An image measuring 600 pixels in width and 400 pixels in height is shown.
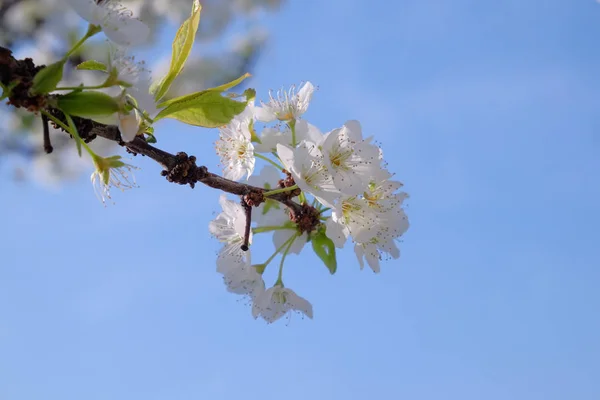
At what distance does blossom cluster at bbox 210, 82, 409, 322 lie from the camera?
40.3 inches

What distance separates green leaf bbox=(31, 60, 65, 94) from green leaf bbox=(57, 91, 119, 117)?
0.03 meters

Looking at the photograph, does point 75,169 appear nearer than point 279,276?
No

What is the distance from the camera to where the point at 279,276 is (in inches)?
45.7

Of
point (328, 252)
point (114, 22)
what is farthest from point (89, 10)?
point (328, 252)

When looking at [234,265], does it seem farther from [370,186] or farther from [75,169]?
[75,169]

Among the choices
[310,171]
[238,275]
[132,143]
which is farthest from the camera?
[238,275]

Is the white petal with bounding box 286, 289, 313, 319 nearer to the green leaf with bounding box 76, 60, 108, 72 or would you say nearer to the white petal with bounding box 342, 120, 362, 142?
the white petal with bounding box 342, 120, 362, 142

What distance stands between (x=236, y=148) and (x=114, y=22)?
0.42m

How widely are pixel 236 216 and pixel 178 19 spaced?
10.7ft

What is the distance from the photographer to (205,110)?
87cm

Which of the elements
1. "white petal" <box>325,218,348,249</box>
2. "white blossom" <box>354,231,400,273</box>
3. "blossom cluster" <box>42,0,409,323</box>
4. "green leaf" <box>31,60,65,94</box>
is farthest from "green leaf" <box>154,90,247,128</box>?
"white blossom" <box>354,231,400,273</box>

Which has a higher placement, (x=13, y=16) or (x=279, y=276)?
(x=13, y=16)

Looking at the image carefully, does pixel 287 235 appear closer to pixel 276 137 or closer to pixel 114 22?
pixel 276 137

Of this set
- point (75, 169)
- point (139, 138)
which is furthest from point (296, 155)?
point (75, 169)
